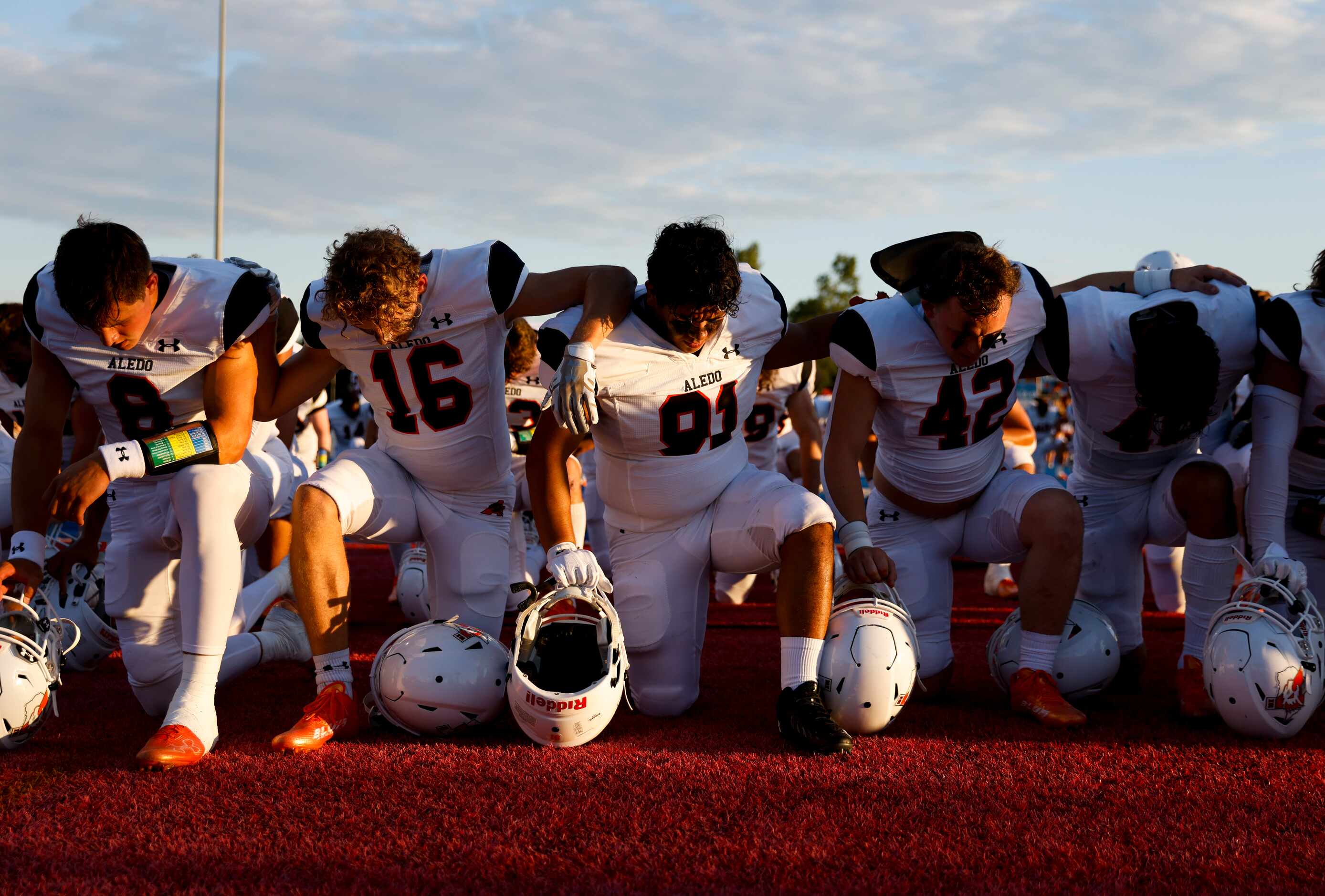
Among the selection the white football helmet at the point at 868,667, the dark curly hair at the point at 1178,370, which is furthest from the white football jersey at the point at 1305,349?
the white football helmet at the point at 868,667

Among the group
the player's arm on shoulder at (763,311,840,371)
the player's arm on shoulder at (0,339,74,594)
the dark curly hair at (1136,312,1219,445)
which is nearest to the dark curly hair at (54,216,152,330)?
the player's arm on shoulder at (0,339,74,594)

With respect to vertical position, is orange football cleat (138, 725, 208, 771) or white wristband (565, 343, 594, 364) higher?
white wristband (565, 343, 594, 364)

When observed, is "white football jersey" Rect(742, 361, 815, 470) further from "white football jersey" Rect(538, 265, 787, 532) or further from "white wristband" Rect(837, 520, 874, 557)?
"white wristband" Rect(837, 520, 874, 557)

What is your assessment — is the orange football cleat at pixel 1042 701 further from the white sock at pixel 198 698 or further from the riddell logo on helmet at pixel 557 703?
the white sock at pixel 198 698

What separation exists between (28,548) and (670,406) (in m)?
2.01

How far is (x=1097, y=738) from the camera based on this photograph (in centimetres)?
341

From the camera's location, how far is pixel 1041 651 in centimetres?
369

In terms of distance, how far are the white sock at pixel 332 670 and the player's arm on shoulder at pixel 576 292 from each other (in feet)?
4.11

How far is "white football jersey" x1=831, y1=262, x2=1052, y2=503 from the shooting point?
3863 millimetres

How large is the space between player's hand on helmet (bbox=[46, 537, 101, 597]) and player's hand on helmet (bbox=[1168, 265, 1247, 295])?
412cm

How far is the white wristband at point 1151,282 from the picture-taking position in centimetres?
406

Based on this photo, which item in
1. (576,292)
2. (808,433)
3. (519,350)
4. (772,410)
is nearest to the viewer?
(576,292)

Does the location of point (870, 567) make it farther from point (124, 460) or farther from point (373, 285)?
point (124, 460)

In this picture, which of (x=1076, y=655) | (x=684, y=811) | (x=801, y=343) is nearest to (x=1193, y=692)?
(x=1076, y=655)
